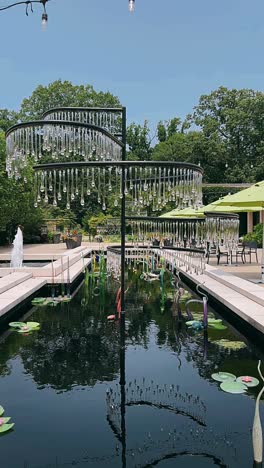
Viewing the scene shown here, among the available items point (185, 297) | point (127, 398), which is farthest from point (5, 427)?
point (185, 297)

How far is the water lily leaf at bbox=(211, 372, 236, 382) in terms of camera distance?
5.55 m

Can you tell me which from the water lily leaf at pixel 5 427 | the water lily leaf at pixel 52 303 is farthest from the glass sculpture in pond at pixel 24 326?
the water lily leaf at pixel 5 427

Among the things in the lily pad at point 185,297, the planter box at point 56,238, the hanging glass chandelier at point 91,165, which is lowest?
the lily pad at point 185,297

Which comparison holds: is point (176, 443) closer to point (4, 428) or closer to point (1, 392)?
point (4, 428)

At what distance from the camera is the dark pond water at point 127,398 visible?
13.1 feet

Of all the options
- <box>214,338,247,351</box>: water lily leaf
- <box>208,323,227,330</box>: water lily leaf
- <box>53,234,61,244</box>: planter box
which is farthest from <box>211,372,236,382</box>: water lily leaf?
<box>53,234,61,244</box>: planter box

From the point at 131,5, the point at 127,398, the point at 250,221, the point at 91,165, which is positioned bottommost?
the point at 127,398

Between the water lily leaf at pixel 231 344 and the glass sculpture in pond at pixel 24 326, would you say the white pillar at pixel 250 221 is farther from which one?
the glass sculpture in pond at pixel 24 326

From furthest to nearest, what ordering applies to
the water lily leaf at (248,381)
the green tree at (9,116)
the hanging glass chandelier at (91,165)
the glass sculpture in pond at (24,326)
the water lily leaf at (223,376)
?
the green tree at (9,116) < the glass sculpture in pond at (24,326) < the hanging glass chandelier at (91,165) < the water lily leaf at (223,376) < the water lily leaf at (248,381)

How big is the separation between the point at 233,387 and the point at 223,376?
33cm

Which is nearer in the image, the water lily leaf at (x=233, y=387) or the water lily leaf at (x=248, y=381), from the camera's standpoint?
the water lily leaf at (x=233, y=387)

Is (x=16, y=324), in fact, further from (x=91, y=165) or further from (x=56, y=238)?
(x=56, y=238)

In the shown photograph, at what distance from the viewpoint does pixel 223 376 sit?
563 centimetres

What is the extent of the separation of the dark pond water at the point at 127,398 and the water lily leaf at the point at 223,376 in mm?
114
